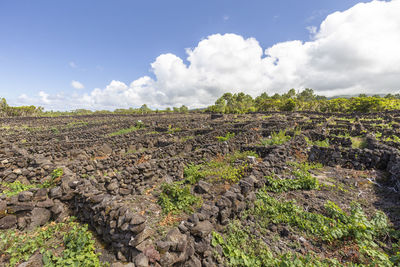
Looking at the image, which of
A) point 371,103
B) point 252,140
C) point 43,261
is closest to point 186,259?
point 43,261

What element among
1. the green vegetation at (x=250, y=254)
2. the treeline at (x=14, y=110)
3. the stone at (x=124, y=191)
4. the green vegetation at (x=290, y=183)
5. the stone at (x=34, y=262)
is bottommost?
the stone at (x=34, y=262)

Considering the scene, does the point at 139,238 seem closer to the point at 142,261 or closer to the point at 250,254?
the point at 142,261

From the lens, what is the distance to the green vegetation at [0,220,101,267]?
3.84 metres

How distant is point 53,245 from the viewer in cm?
446

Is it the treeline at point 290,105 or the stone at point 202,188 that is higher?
the treeline at point 290,105

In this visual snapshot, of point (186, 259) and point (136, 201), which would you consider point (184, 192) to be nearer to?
point (136, 201)

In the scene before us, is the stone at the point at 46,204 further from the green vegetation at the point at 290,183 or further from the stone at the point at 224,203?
the green vegetation at the point at 290,183

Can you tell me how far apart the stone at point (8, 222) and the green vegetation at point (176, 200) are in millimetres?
4517

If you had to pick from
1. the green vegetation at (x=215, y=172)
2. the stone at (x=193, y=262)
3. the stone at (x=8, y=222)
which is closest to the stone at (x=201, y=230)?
the stone at (x=193, y=262)

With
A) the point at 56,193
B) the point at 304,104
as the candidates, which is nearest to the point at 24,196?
the point at 56,193

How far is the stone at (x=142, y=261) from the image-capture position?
10.7 ft

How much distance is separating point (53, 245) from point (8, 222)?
2051 mm

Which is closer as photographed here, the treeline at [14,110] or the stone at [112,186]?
the stone at [112,186]

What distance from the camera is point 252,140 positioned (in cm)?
1580
